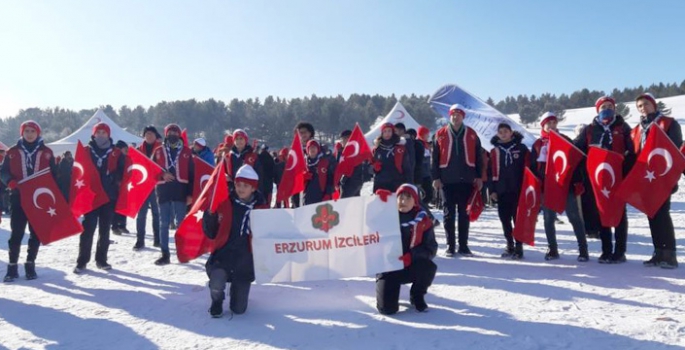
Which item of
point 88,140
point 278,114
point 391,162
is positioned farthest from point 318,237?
point 278,114

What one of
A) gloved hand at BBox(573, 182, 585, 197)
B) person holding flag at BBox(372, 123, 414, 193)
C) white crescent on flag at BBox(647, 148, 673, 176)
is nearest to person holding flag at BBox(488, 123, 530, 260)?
gloved hand at BBox(573, 182, 585, 197)

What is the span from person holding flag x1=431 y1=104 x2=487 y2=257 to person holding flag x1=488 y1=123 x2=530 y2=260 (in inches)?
10.1

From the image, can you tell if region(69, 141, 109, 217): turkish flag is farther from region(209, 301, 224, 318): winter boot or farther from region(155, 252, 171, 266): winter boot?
region(209, 301, 224, 318): winter boot

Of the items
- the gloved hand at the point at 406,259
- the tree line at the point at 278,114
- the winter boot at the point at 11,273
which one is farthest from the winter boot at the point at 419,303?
the tree line at the point at 278,114

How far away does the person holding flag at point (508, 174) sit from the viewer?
742 centimetres

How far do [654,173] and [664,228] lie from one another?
761 mm

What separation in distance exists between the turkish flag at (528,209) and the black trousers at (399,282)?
254 centimetres

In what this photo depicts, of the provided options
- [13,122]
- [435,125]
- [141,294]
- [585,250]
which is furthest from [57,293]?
[13,122]

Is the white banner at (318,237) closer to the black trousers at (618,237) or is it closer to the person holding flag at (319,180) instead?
the black trousers at (618,237)

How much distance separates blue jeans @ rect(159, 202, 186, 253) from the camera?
786 cm

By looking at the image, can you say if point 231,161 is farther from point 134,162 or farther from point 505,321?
point 505,321

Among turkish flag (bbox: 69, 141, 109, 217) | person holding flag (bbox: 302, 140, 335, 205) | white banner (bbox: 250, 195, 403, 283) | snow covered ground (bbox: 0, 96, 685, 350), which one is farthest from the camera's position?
person holding flag (bbox: 302, 140, 335, 205)

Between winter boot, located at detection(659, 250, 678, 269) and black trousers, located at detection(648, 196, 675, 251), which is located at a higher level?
black trousers, located at detection(648, 196, 675, 251)

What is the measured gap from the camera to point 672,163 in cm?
611
